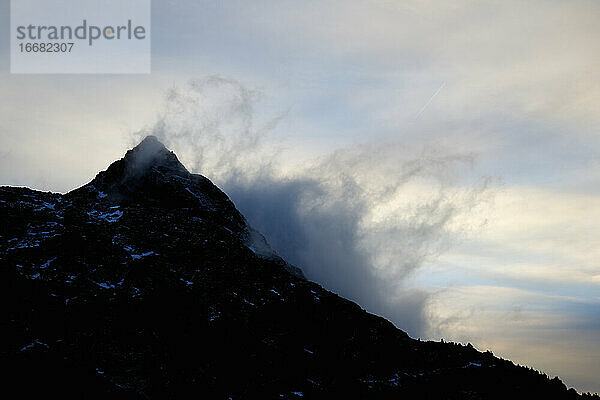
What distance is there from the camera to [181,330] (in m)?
144

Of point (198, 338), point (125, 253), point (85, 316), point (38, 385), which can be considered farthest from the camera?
point (125, 253)

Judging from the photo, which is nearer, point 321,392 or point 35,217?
point 321,392

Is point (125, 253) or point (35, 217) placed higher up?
point (35, 217)

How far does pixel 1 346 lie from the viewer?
356ft

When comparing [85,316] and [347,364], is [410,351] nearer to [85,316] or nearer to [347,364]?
[347,364]

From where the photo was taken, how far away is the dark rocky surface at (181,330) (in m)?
115

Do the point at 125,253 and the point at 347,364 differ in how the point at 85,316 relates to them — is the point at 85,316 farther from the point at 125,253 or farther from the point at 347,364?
the point at 347,364

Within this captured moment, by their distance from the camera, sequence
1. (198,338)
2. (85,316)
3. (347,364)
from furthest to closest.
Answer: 1. (347,364)
2. (198,338)
3. (85,316)

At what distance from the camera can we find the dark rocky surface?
114938 millimetres

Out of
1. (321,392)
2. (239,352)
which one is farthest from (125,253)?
(321,392)

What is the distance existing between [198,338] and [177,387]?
2637cm

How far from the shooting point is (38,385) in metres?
103

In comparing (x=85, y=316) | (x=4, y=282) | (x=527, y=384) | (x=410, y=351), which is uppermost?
(x=4, y=282)

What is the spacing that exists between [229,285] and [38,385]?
254 feet
